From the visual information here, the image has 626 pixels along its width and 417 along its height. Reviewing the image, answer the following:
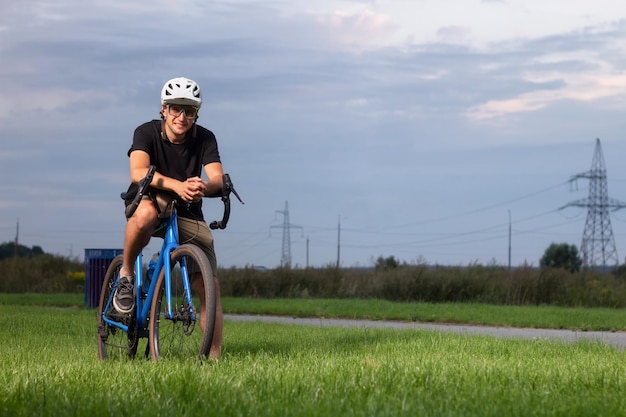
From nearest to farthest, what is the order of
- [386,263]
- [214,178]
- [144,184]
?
[144,184] < [214,178] < [386,263]

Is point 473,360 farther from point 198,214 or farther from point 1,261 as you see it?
point 1,261

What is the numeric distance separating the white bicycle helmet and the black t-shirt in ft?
1.05

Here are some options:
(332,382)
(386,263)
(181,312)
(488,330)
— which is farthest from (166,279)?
(386,263)

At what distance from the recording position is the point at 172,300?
26.5 ft

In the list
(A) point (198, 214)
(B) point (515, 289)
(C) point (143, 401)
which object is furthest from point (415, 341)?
(B) point (515, 289)

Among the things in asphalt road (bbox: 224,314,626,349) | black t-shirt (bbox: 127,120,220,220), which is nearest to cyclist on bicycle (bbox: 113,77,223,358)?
black t-shirt (bbox: 127,120,220,220)

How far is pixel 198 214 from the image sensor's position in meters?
8.50

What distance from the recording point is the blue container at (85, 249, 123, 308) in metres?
20.7

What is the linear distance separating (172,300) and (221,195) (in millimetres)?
964

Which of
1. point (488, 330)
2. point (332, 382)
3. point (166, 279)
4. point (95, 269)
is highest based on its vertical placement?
point (95, 269)

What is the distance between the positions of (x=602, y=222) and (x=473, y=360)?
57.7m

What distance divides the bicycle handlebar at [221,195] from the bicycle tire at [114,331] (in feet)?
3.43

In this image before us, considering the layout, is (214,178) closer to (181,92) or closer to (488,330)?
(181,92)

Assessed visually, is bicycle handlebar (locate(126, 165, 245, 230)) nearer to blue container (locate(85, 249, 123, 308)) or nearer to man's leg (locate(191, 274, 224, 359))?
man's leg (locate(191, 274, 224, 359))
